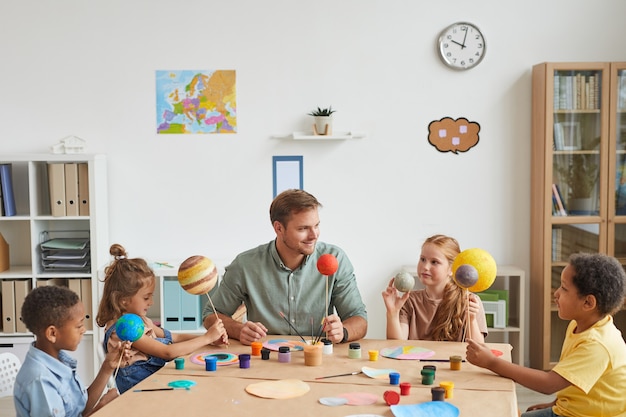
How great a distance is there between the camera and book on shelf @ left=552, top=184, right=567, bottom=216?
466cm

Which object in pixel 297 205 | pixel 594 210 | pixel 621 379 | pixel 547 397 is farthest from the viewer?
pixel 594 210

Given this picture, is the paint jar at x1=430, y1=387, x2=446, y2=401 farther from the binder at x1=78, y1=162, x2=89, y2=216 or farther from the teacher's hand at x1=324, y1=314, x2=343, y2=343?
the binder at x1=78, y1=162, x2=89, y2=216

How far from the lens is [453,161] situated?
482 cm

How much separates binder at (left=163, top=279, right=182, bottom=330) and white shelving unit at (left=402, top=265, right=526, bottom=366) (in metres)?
1.44

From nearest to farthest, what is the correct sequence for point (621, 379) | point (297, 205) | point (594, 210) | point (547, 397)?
point (621, 379) < point (297, 205) < point (547, 397) < point (594, 210)

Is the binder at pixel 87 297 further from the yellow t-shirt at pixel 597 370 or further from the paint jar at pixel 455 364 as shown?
the yellow t-shirt at pixel 597 370

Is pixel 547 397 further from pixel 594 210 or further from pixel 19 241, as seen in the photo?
pixel 19 241

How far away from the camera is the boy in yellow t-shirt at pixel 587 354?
7.67 feet

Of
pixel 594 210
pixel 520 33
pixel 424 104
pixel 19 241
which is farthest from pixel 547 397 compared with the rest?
pixel 19 241

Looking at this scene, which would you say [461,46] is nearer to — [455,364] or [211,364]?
[455,364]

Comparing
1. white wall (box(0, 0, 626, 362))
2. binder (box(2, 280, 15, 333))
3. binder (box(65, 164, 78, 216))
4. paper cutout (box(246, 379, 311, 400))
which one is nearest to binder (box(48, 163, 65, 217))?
binder (box(65, 164, 78, 216))

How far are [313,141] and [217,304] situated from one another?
1882 millimetres

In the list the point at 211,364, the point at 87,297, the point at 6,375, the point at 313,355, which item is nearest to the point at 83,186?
the point at 87,297

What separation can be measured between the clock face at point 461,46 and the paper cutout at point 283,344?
2562 mm
